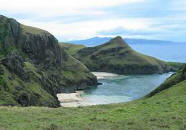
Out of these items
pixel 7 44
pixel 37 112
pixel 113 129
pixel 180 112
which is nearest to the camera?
pixel 113 129

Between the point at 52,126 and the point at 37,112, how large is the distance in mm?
10101

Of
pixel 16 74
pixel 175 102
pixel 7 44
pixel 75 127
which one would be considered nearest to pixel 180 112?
pixel 175 102

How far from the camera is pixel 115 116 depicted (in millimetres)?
36250

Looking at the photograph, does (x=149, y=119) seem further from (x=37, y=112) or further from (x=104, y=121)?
(x=37, y=112)

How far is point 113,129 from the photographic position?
3023cm

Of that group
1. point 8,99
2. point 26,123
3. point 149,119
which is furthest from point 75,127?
point 8,99

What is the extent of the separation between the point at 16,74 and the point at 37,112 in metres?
89.7

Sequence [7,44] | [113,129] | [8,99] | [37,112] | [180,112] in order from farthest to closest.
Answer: [7,44] < [8,99] < [37,112] < [180,112] < [113,129]

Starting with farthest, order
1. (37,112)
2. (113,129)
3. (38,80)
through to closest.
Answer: (38,80) < (37,112) < (113,129)

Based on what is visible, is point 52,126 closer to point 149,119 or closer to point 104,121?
point 104,121

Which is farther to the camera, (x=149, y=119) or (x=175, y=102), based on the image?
(x=175, y=102)

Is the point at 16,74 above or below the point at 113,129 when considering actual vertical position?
below

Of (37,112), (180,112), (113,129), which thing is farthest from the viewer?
(37,112)

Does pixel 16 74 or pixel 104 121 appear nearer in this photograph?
pixel 104 121
